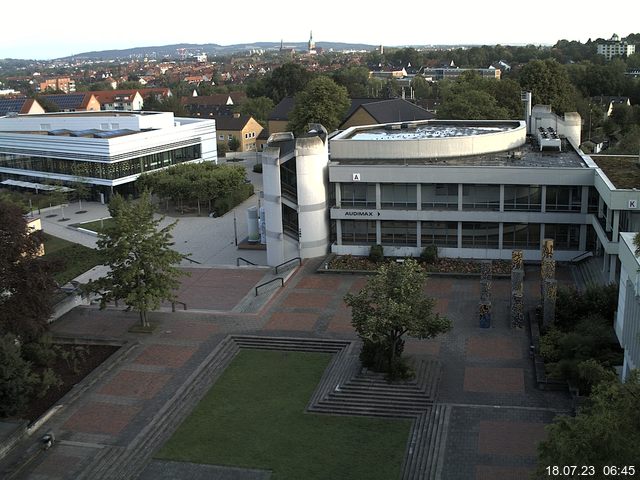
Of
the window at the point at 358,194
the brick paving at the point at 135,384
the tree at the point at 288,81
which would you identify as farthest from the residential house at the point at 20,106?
the brick paving at the point at 135,384

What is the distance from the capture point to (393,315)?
78.2 ft

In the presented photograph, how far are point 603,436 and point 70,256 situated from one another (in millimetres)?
Result: 38792

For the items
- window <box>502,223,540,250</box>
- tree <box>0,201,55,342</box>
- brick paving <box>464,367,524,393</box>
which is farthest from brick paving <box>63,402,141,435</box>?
window <box>502,223,540,250</box>

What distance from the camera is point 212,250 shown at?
44.8 metres

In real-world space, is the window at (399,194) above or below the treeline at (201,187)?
above

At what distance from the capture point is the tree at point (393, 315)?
24.0m

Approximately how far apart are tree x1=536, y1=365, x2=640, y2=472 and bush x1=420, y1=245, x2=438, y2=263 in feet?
79.2

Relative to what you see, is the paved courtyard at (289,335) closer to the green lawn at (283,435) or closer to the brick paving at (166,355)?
the brick paving at (166,355)

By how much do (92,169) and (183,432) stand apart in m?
45.0

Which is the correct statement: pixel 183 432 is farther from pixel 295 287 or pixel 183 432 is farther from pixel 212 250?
pixel 212 250

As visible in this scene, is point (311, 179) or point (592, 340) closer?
point (592, 340)

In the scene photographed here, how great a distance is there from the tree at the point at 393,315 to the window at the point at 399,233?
44.2 feet

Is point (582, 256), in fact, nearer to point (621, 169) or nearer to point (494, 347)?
point (621, 169)

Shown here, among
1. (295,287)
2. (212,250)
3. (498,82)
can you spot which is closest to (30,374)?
(295,287)
